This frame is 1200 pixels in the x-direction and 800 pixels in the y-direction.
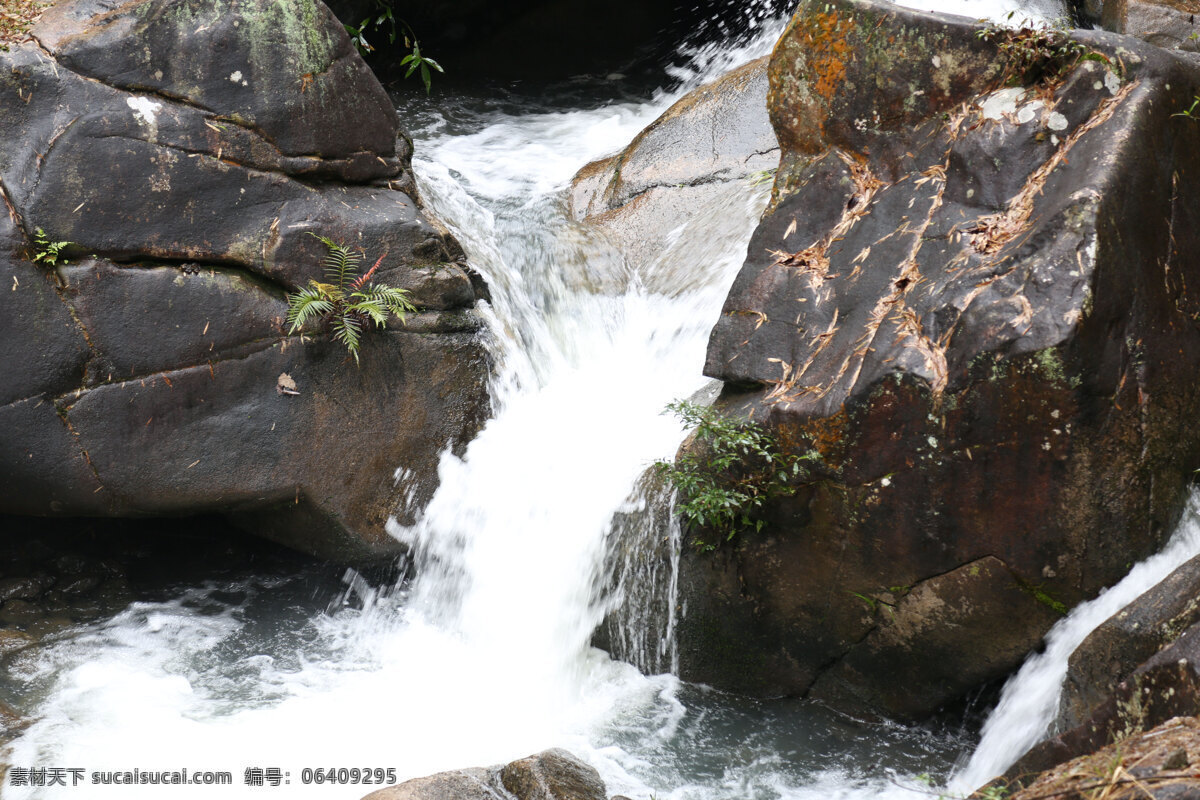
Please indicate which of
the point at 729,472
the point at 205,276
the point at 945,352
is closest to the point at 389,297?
the point at 205,276

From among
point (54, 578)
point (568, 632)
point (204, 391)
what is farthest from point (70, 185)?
point (568, 632)

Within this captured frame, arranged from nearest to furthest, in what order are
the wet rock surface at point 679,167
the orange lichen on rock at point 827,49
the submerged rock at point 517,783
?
the submerged rock at point 517,783, the orange lichen on rock at point 827,49, the wet rock surface at point 679,167

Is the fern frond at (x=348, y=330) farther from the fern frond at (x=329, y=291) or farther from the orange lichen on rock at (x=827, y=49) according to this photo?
the orange lichen on rock at (x=827, y=49)

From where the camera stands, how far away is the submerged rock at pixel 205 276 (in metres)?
5.24

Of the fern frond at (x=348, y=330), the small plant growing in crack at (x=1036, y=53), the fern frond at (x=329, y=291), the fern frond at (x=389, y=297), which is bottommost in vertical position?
the fern frond at (x=348, y=330)

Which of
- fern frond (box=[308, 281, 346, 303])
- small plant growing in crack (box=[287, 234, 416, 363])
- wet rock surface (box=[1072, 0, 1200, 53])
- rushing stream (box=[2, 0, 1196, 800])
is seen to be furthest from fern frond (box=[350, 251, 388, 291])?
wet rock surface (box=[1072, 0, 1200, 53])

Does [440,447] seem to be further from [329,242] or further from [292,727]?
[292,727]

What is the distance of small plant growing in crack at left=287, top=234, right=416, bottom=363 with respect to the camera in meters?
5.64

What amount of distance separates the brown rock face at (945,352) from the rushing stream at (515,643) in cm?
34

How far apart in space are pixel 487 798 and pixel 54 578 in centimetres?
400

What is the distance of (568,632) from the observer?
18.4 ft

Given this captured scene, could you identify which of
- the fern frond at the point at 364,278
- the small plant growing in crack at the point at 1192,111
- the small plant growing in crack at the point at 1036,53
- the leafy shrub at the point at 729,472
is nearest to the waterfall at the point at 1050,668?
the leafy shrub at the point at 729,472

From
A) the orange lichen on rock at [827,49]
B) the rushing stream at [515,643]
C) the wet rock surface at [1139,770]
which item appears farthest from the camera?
the orange lichen on rock at [827,49]

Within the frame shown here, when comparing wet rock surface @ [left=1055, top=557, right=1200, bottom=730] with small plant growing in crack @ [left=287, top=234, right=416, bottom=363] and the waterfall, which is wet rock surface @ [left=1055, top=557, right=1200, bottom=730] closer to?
the waterfall
